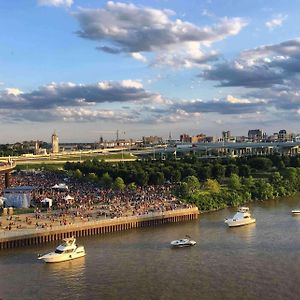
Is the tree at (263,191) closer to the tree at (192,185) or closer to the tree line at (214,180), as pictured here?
the tree line at (214,180)

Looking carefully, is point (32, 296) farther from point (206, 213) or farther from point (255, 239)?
point (206, 213)

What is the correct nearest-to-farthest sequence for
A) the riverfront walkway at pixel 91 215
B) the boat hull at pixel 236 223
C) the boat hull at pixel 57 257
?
the boat hull at pixel 57 257 < the riverfront walkway at pixel 91 215 < the boat hull at pixel 236 223

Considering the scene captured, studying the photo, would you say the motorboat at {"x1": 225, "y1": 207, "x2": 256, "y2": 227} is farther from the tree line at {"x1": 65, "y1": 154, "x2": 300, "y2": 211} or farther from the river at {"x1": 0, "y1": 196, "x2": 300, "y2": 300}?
the tree line at {"x1": 65, "y1": 154, "x2": 300, "y2": 211}

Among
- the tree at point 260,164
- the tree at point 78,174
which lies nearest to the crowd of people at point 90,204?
the tree at point 78,174

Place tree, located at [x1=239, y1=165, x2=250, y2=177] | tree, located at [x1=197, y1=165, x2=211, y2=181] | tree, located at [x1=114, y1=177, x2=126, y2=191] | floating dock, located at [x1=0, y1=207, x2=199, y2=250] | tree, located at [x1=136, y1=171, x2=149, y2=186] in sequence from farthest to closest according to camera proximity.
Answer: tree, located at [x1=239, y1=165, x2=250, y2=177], tree, located at [x1=197, y1=165, x2=211, y2=181], tree, located at [x1=136, y1=171, x2=149, y2=186], tree, located at [x1=114, y1=177, x2=126, y2=191], floating dock, located at [x1=0, y1=207, x2=199, y2=250]

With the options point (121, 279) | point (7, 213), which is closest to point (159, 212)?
point (7, 213)

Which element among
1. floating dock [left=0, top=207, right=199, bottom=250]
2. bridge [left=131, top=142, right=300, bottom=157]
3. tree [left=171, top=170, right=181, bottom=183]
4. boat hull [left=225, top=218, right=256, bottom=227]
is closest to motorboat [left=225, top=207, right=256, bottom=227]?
boat hull [left=225, top=218, right=256, bottom=227]

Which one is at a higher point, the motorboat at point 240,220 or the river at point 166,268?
the motorboat at point 240,220
